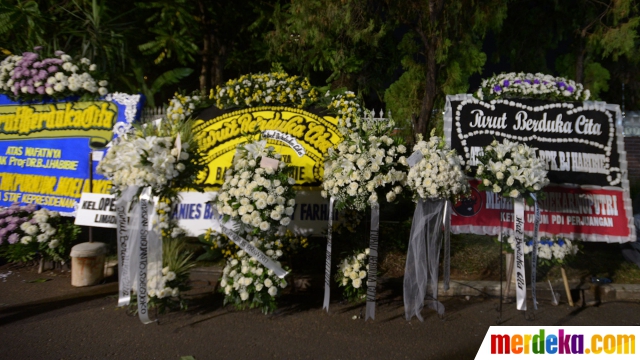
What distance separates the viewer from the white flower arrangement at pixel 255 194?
4871mm

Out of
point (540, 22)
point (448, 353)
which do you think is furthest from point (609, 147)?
point (540, 22)

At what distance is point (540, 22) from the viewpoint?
12305 mm

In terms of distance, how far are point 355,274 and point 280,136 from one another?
2168 mm

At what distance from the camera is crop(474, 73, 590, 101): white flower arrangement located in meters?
6.54

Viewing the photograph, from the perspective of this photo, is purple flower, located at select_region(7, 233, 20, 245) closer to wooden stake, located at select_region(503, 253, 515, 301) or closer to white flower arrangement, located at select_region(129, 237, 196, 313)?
white flower arrangement, located at select_region(129, 237, 196, 313)

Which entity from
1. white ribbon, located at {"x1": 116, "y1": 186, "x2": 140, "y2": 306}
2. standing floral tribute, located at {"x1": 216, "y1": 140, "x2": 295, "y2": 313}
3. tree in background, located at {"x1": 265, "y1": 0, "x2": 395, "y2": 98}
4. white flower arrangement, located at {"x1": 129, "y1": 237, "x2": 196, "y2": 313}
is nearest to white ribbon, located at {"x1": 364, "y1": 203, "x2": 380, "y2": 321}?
standing floral tribute, located at {"x1": 216, "y1": 140, "x2": 295, "y2": 313}

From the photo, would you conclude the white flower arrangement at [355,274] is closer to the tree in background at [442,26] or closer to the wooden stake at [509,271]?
the wooden stake at [509,271]

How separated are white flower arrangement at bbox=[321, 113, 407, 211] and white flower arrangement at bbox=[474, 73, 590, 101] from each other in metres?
2.15

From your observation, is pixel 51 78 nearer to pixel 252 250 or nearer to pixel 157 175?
pixel 157 175

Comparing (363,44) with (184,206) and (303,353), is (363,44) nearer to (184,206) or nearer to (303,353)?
(184,206)

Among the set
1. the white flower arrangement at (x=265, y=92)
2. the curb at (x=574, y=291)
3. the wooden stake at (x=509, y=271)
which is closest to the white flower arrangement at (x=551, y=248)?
the wooden stake at (x=509, y=271)

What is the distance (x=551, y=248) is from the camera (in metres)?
5.90

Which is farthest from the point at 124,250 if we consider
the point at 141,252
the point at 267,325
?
the point at 267,325

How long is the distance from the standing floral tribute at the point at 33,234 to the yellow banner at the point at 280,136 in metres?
2.19
